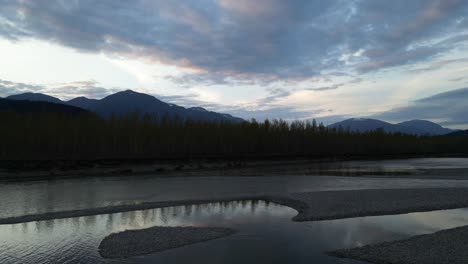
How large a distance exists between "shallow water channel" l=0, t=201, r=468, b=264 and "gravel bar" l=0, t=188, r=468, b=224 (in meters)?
0.88

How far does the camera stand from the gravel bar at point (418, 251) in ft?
35.6

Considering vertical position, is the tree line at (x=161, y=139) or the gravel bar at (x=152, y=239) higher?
the tree line at (x=161, y=139)

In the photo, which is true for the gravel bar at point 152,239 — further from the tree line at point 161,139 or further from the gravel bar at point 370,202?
the tree line at point 161,139

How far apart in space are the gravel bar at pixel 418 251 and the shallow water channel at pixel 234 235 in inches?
28.8

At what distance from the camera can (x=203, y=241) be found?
44.3 ft

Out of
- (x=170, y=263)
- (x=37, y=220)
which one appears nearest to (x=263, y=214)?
(x=170, y=263)

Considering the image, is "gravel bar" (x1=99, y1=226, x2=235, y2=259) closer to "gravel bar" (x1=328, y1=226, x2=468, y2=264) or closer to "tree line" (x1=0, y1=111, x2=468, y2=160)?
"gravel bar" (x1=328, y1=226, x2=468, y2=264)

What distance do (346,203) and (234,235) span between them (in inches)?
379

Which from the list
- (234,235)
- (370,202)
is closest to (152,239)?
(234,235)

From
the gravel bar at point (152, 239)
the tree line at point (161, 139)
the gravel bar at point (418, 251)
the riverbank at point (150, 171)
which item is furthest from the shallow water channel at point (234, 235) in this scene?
the tree line at point (161, 139)

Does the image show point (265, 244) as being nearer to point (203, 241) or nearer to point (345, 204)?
point (203, 241)

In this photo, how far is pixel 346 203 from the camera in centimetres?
2131

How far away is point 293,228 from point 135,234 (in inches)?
262

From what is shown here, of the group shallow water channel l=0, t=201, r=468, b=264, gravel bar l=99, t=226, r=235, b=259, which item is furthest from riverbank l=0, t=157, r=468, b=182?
gravel bar l=99, t=226, r=235, b=259
